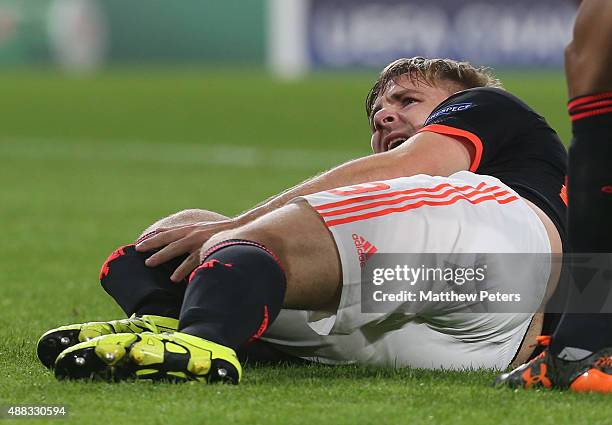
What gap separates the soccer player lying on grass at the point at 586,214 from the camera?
282 centimetres

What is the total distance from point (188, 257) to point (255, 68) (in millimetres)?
20049

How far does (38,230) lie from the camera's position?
754 cm

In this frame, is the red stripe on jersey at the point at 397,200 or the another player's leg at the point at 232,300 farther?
the red stripe on jersey at the point at 397,200

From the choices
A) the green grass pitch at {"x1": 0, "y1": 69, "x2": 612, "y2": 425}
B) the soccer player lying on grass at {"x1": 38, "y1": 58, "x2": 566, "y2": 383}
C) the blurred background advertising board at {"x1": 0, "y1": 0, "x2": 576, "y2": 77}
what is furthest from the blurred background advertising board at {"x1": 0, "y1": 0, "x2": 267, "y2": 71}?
the soccer player lying on grass at {"x1": 38, "y1": 58, "x2": 566, "y2": 383}

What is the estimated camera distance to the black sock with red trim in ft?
9.45

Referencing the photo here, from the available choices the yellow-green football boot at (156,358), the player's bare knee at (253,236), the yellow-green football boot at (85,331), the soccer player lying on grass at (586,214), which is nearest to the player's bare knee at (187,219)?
the yellow-green football boot at (85,331)

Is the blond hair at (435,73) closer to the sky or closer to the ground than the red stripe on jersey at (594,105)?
closer to the sky

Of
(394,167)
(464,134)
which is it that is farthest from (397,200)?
(464,134)

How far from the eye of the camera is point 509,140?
3512 millimetres

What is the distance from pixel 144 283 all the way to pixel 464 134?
36.4 inches

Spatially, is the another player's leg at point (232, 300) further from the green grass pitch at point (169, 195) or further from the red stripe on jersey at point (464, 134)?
the red stripe on jersey at point (464, 134)

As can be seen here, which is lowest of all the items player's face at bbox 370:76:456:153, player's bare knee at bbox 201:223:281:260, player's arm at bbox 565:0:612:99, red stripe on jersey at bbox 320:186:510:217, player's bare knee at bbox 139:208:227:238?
player's bare knee at bbox 139:208:227:238

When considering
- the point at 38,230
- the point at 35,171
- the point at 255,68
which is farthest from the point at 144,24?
the point at 38,230

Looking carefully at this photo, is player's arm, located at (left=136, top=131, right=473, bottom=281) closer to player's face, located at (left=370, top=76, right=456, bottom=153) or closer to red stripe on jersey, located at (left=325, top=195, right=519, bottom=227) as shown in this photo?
red stripe on jersey, located at (left=325, top=195, right=519, bottom=227)
